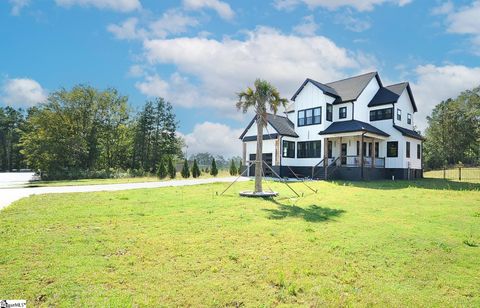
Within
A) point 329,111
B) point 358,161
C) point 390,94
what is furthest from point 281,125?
point 390,94

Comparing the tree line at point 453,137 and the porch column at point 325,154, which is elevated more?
the tree line at point 453,137

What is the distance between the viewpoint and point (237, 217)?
8.82 metres

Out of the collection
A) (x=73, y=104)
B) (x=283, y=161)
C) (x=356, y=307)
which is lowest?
(x=356, y=307)

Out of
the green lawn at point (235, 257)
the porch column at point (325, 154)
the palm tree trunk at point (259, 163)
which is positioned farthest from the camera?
the porch column at point (325, 154)

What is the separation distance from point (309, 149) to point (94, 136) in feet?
102

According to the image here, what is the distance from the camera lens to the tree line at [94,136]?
120 ft

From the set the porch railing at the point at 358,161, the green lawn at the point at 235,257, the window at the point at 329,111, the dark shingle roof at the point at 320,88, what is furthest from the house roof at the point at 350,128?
the green lawn at the point at 235,257

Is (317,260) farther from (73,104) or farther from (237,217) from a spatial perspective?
(73,104)

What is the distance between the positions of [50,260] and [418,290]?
6.35 m

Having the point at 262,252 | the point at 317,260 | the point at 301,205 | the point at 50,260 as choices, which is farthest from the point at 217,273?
the point at 301,205

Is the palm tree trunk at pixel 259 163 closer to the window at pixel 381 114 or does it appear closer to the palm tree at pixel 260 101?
the palm tree at pixel 260 101

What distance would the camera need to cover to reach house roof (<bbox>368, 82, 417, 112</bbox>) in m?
26.9

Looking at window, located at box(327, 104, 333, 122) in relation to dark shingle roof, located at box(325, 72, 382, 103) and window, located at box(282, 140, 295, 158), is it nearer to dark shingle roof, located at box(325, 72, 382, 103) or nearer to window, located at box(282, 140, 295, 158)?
dark shingle roof, located at box(325, 72, 382, 103)

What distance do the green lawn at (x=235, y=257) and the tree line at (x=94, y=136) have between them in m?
30.3
